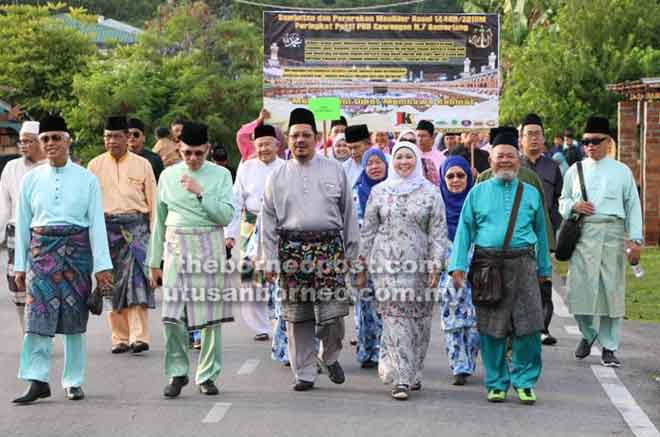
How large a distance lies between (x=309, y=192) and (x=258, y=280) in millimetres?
2502

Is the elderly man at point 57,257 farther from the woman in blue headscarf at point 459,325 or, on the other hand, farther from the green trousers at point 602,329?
the green trousers at point 602,329

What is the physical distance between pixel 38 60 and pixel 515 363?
38540mm

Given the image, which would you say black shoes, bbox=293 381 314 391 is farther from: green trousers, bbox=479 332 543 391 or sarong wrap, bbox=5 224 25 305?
sarong wrap, bbox=5 224 25 305

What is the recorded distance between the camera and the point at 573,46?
34.1 meters

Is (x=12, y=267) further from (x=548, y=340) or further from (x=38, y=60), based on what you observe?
(x=38, y=60)

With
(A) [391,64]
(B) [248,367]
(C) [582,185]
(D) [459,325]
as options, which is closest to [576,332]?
(C) [582,185]

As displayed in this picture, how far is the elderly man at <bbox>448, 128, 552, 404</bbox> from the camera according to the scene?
985 cm

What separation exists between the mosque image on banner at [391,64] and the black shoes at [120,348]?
10308 millimetres

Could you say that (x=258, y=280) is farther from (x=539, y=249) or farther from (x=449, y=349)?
(x=539, y=249)

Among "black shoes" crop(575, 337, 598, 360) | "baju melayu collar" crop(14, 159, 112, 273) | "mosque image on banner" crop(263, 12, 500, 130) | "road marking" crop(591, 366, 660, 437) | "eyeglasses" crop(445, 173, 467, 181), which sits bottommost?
"road marking" crop(591, 366, 660, 437)

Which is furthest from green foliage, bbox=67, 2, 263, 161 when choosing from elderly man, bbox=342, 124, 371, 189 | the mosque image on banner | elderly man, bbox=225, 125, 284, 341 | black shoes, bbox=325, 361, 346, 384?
black shoes, bbox=325, 361, 346, 384

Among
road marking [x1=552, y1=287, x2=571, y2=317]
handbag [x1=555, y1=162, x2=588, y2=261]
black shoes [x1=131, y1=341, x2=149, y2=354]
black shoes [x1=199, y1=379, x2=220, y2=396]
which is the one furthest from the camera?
road marking [x1=552, y1=287, x2=571, y2=317]

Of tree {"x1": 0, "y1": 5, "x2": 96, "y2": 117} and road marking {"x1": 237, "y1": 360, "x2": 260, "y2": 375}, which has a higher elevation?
tree {"x1": 0, "y1": 5, "x2": 96, "y2": 117}

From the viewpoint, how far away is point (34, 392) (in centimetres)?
974
